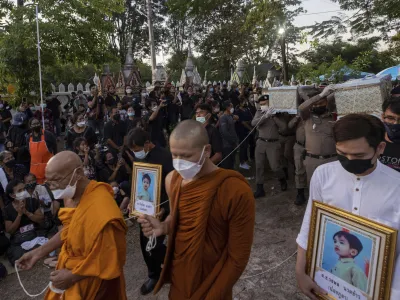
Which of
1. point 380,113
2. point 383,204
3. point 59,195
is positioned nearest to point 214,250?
point 383,204

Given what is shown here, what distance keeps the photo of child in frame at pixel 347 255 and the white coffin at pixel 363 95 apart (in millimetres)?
2270

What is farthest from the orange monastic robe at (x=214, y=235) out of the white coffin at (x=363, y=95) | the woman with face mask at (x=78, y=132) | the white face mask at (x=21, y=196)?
the woman with face mask at (x=78, y=132)

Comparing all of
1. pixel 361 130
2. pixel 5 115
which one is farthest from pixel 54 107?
pixel 361 130

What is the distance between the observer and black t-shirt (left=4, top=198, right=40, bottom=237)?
14.5 ft

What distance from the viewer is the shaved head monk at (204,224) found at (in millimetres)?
1865

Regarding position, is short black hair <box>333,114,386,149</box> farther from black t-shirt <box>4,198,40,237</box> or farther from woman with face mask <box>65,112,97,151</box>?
woman with face mask <box>65,112,97,151</box>

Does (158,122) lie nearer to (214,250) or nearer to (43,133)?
(43,133)

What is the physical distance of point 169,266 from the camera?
211 centimetres

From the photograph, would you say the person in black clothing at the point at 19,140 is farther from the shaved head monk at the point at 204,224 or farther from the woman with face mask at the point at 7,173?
the shaved head monk at the point at 204,224

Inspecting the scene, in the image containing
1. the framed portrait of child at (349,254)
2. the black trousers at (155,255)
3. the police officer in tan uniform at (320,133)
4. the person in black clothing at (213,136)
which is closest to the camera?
the framed portrait of child at (349,254)

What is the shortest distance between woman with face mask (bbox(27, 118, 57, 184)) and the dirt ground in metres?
1.94

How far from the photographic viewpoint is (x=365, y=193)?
1.60 metres

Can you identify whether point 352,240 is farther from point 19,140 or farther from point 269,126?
point 19,140

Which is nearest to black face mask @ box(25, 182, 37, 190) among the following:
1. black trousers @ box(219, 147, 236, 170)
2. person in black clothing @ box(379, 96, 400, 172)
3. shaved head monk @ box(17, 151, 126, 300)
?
shaved head monk @ box(17, 151, 126, 300)
